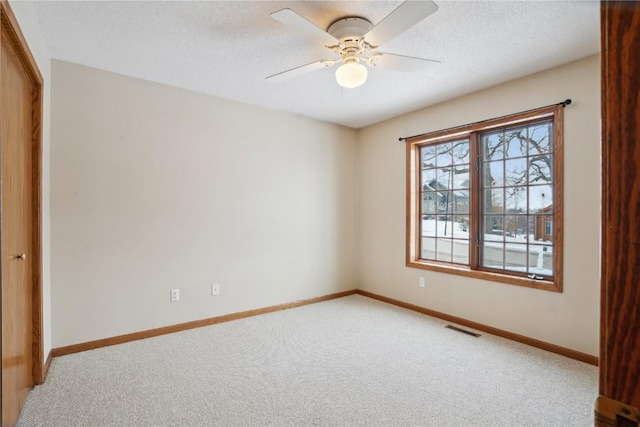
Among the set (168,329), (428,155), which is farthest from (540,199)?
(168,329)

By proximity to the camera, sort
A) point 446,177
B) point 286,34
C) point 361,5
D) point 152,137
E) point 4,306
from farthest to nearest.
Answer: point 446,177 → point 152,137 → point 286,34 → point 361,5 → point 4,306

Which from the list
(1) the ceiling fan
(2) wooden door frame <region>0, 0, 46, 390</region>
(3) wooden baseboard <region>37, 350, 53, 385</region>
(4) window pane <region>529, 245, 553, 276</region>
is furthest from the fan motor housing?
(3) wooden baseboard <region>37, 350, 53, 385</region>

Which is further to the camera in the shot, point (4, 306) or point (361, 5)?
point (361, 5)

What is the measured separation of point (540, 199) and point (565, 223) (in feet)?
1.14

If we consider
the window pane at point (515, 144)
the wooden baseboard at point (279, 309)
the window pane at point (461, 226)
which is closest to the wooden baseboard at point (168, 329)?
the wooden baseboard at point (279, 309)

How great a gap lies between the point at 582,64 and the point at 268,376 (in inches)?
140

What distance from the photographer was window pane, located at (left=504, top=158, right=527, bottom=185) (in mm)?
3197

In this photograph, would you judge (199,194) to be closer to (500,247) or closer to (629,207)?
(500,247)

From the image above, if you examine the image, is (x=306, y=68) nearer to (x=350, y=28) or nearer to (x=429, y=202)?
(x=350, y=28)

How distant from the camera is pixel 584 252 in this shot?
8.83 ft

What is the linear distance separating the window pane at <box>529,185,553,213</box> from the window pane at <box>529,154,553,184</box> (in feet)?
0.19

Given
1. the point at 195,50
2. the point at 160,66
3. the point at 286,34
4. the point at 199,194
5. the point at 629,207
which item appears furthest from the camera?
the point at 199,194

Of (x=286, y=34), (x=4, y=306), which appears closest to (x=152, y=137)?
(x=286, y=34)

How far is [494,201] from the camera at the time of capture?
3.45 m
